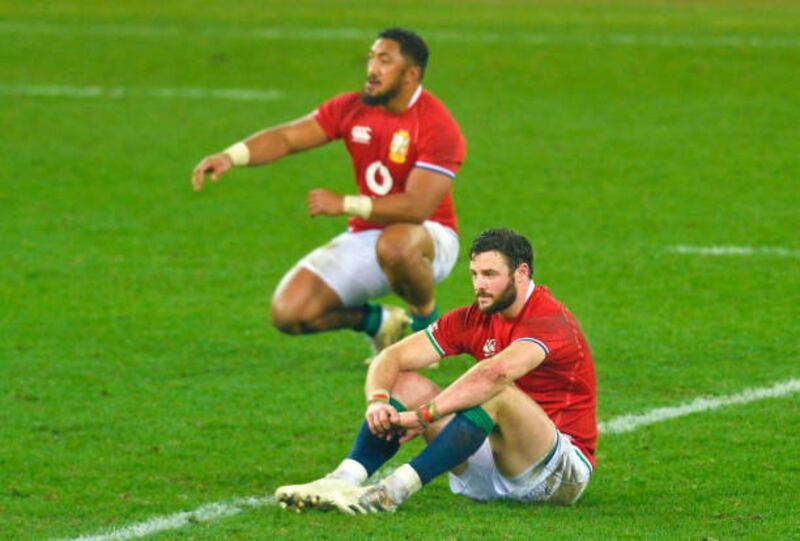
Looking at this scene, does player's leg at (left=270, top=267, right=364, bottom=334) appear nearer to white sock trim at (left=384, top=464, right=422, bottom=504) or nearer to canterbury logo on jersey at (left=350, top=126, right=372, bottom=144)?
→ canterbury logo on jersey at (left=350, top=126, right=372, bottom=144)

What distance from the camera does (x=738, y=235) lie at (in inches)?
558

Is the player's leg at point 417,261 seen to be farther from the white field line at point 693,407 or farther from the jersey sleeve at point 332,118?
the white field line at point 693,407

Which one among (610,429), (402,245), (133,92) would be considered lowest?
(610,429)

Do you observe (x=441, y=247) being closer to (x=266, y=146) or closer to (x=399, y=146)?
(x=399, y=146)

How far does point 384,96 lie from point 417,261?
0.96 m

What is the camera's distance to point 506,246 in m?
7.94

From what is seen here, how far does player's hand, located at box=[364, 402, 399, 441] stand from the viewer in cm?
798

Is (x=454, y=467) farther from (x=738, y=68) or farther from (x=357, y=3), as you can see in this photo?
(x=357, y=3)

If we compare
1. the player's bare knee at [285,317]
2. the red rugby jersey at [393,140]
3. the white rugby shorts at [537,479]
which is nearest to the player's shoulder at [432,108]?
the red rugby jersey at [393,140]

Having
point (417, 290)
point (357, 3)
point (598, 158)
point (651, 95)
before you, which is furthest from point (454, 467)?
point (357, 3)

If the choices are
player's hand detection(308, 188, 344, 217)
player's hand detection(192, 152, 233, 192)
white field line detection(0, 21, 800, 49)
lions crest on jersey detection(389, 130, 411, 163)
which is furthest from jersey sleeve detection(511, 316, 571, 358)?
white field line detection(0, 21, 800, 49)

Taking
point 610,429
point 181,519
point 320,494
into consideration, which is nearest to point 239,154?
point 610,429

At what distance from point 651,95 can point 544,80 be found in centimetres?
136

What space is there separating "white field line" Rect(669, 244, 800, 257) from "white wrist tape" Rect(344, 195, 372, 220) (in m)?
3.69
